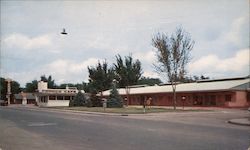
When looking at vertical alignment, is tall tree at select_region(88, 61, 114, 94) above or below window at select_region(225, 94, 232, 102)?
above

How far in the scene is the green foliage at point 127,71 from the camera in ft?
282

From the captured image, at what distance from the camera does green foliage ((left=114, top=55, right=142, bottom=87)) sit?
282 ft

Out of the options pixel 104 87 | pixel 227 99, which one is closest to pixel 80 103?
pixel 104 87

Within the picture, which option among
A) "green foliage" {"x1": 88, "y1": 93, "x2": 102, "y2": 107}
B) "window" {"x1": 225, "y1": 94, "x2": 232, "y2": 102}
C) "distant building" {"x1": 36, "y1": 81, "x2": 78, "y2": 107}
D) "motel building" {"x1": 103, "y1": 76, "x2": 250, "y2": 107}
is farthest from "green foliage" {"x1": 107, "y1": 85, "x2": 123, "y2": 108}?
"distant building" {"x1": 36, "y1": 81, "x2": 78, "y2": 107}

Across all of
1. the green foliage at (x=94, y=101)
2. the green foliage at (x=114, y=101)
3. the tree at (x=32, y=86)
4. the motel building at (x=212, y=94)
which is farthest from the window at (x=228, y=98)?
the tree at (x=32, y=86)

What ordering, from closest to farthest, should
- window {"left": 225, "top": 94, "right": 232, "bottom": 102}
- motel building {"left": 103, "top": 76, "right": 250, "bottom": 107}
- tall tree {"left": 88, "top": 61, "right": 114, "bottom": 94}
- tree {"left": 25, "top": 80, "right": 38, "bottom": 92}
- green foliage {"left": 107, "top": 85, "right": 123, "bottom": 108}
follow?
motel building {"left": 103, "top": 76, "right": 250, "bottom": 107} < window {"left": 225, "top": 94, "right": 232, "bottom": 102} < green foliage {"left": 107, "top": 85, "right": 123, "bottom": 108} < tall tree {"left": 88, "top": 61, "right": 114, "bottom": 94} < tree {"left": 25, "top": 80, "right": 38, "bottom": 92}

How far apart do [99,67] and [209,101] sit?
27.6 metres

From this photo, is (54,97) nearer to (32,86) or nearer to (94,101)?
(94,101)

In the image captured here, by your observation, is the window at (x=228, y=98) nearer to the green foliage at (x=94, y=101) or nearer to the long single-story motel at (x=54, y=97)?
the green foliage at (x=94, y=101)

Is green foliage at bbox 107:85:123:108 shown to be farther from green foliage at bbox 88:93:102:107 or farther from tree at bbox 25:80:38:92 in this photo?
tree at bbox 25:80:38:92

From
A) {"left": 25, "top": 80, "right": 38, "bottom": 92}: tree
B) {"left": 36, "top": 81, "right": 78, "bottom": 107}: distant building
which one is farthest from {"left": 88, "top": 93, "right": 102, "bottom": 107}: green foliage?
{"left": 25, "top": 80, "right": 38, "bottom": 92}: tree

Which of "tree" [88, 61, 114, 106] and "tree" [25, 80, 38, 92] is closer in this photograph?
"tree" [88, 61, 114, 106]

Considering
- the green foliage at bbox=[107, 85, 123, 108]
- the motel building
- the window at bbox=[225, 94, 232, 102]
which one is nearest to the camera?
the motel building

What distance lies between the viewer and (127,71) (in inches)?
3462
